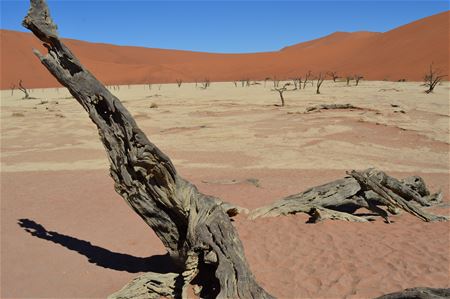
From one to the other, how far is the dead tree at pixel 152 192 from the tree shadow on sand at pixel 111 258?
3.23 feet

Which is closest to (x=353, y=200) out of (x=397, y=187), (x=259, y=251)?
(x=397, y=187)

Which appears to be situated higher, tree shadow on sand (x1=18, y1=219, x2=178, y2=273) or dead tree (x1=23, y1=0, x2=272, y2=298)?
dead tree (x1=23, y1=0, x2=272, y2=298)

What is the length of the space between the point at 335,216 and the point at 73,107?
73.1 feet

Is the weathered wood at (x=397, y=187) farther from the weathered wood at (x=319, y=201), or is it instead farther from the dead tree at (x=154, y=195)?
the dead tree at (x=154, y=195)

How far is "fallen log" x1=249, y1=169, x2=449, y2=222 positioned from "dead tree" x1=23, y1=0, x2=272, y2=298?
2766mm

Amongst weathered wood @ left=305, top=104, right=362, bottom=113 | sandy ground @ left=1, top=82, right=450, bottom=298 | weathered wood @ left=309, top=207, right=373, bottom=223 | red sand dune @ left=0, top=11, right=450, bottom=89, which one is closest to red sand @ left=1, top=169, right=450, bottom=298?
sandy ground @ left=1, top=82, right=450, bottom=298

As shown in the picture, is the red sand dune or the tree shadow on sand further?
the red sand dune

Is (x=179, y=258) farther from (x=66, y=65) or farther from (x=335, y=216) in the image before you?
(x=335, y=216)

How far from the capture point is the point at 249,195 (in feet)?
29.3

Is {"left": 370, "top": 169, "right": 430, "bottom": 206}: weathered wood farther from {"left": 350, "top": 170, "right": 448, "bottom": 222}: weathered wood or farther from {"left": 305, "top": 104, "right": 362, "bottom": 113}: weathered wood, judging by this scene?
{"left": 305, "top": 104, "right": 362, "bottom": 113}: weathered wood

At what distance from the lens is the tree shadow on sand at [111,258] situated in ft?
19.3

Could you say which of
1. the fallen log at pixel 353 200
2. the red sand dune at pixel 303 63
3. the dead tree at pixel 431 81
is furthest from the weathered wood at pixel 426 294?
the red sand dune at pixel 303 63

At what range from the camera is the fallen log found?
7.13m

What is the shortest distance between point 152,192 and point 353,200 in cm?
401
